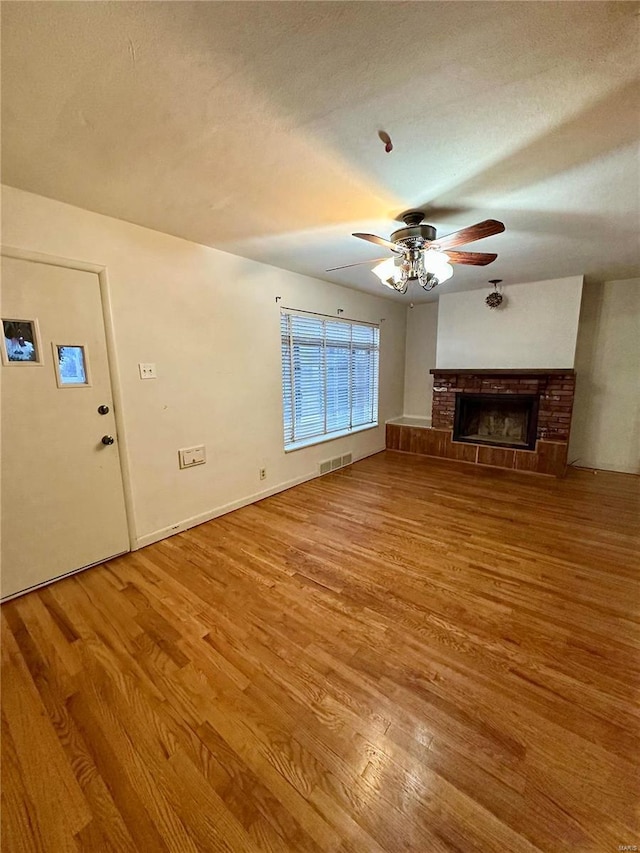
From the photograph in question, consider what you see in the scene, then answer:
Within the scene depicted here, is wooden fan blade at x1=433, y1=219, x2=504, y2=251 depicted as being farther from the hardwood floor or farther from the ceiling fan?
the hardwood floor

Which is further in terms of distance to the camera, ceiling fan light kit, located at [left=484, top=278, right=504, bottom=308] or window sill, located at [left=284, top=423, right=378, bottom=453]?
ceiling fan light kit, located at [left=484, top=278, right=504, bottom=308]

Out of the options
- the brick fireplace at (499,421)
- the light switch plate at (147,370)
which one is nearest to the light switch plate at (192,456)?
the light switch plate at (147,370)

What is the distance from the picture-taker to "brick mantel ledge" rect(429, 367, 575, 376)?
13.3ft

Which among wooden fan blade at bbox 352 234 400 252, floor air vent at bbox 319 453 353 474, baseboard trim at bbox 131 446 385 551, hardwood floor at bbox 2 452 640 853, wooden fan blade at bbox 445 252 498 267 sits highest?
wooden fan blade at bbox 352 234 400 252

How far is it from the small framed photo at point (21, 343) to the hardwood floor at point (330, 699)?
4.79ft

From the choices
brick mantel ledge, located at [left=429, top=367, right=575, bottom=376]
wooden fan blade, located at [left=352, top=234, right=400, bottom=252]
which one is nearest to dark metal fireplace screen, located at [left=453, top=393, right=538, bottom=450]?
brick mantel ledge, located at [left=429, top=367, right=575, bottom=376]

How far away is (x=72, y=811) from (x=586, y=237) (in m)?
4.32

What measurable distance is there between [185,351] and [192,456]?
89 centimetres

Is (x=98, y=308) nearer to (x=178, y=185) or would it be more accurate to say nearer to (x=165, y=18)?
(x=178, y=185)

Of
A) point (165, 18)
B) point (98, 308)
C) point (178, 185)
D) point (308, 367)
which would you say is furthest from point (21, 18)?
point (308, 367)

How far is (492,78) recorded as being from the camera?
120cm

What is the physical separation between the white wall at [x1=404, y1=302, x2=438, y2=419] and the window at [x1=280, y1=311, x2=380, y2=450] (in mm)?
906

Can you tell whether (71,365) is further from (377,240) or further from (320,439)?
(320,439)

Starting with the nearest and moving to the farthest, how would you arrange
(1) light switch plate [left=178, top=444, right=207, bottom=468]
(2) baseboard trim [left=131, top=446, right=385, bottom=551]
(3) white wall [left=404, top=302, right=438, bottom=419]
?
(2) baseboard trim [left=131, top=446, right=385, bottom=551], (1) light switch plate [left=178, top=444, right=207, bottom=468], (3) white wall [left=404, top=302, right=438, bottom=419]
